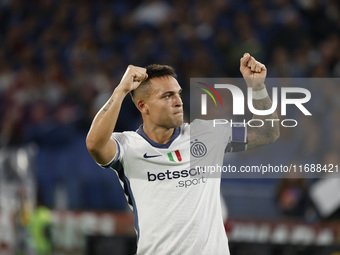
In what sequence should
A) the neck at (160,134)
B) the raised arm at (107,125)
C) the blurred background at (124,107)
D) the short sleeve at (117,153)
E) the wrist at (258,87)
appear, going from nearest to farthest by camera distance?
the raised arm at (107,125)
the short sleeve at (117,153)
the wrist at (258,87)
the neck at (160,134)
the blurred background at (124,107)

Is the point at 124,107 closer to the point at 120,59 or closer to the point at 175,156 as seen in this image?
the point at 120,59

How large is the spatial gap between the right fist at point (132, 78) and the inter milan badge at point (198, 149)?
60 centimetres

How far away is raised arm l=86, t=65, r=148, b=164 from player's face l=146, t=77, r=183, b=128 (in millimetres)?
226

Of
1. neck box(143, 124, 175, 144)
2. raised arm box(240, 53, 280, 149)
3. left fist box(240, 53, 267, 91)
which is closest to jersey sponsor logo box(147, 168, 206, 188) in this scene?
neck box(143, 124, 175, 144)

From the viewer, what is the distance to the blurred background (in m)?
7.96

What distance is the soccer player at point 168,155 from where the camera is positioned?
4.18 metres

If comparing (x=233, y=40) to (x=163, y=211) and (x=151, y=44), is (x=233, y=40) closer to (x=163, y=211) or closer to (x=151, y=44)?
(x=151, y=44)

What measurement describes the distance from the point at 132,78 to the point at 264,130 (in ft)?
→ 3.27

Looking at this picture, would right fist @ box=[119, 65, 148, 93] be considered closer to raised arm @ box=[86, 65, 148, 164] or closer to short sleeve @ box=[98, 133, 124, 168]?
raised arm @ box=[86, 65, 148, 164]

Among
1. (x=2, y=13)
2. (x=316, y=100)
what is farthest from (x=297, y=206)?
(x=2, y=13)

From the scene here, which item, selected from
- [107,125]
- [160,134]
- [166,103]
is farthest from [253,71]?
[107,125]

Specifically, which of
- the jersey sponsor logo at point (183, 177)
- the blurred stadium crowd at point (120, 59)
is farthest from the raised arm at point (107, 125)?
the blurred stadium crowd at point (120, 59)

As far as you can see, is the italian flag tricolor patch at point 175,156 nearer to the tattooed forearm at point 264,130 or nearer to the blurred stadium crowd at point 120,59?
the tattooed forearm at point 264,130

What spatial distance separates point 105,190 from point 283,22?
401cm
